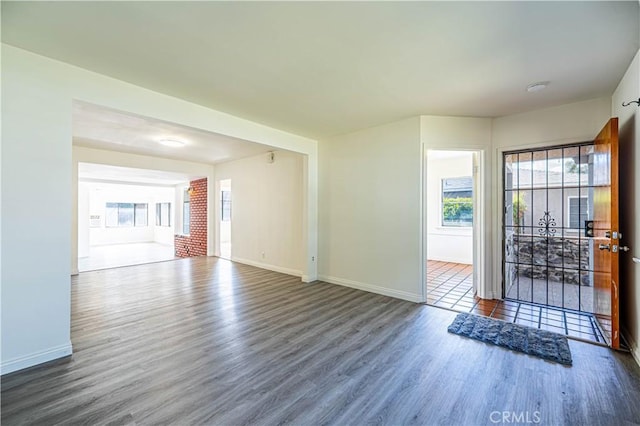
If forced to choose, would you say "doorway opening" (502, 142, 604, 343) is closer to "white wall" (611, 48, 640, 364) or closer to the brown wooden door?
the brown wooden door

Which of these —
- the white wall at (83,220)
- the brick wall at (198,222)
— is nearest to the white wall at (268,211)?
the brick wall at (198,222)

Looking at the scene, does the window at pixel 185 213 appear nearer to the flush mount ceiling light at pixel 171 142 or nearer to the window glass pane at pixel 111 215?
the flush mount ceiling light at pixel 171 142

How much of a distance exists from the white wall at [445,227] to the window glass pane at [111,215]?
1362 centimetres

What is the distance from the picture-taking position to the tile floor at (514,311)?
2.95 metres

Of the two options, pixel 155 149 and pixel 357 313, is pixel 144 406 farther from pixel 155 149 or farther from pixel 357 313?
pixel 155 149

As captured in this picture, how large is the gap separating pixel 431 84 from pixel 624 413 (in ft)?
9.55

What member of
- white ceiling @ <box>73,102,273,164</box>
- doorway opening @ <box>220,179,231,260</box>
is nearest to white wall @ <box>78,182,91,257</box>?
doorway opening @ <box>220,179,231,260</box>

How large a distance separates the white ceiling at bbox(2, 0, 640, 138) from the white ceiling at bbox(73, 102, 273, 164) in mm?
731

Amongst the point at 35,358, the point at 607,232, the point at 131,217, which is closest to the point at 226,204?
the point at 35,358

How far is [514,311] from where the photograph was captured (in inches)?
137

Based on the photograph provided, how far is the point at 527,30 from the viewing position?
6.56 feet

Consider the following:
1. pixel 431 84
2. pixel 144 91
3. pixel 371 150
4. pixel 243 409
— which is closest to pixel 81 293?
pixel 144 91

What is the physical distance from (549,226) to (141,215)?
15.4 meters

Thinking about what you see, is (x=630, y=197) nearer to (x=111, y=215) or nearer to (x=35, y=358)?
(x=35, y=358)
